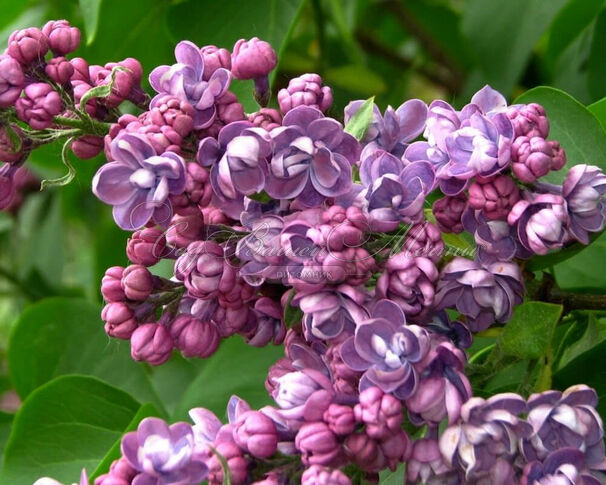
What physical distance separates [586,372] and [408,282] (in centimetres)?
31

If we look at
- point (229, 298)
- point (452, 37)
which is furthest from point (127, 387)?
point (452, 37)

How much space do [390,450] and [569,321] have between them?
1.19 ft

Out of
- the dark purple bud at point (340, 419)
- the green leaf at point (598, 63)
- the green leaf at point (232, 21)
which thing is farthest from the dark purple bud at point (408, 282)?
the green leaf at point (598, 63)

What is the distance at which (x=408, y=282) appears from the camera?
841 millimetres

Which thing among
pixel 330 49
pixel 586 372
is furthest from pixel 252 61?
pixel 330 49

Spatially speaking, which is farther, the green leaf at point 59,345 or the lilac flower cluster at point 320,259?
the green leaf at point 59,345

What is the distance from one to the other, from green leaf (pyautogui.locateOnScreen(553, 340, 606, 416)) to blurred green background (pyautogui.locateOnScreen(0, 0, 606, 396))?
150 mm

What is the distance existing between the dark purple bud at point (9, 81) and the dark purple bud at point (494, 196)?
0.44 meters

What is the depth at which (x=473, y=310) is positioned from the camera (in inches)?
35.6

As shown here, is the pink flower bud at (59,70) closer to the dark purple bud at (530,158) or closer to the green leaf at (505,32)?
the dark purple bud at (530,158)

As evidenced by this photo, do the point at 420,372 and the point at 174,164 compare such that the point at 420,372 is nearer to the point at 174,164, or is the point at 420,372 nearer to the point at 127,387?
the point at 174,164

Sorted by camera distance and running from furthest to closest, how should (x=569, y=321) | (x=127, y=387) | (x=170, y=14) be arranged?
(x=127, y=387)
(x=170, y=14)
(x=569, y=321)

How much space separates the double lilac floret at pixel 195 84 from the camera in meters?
0.90

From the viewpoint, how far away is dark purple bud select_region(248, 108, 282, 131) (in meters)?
0.89
